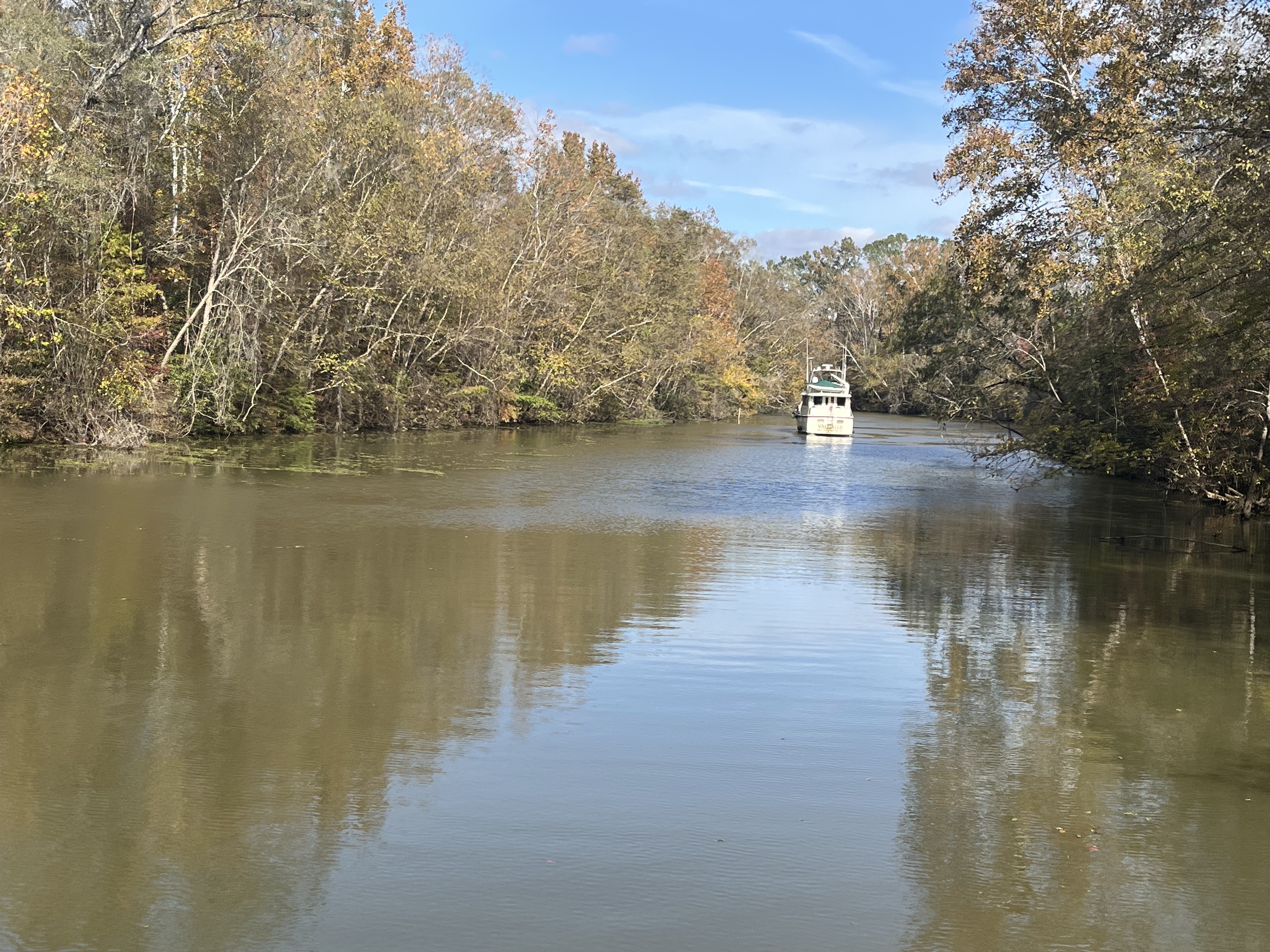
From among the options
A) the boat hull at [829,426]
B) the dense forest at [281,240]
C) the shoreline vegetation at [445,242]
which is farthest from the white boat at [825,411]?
the dense forest at [281,240]

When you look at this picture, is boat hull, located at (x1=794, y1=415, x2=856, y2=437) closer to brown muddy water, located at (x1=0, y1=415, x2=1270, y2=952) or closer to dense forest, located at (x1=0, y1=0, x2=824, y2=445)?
dense forest, located at (x1=0, y1=0, x2=824, y2=445)

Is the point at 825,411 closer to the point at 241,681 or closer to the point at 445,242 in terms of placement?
the point at 445,242

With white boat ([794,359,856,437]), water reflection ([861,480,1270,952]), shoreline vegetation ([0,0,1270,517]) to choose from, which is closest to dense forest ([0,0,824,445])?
shoreline vegetation ([0,0,1270,517])

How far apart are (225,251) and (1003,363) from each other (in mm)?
22209

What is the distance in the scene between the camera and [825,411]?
50469 millimetres

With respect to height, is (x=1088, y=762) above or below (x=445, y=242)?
below

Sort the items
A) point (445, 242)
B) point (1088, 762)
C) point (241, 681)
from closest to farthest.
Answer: point (1088, 762)
point (241, 681)
point (445, 242)

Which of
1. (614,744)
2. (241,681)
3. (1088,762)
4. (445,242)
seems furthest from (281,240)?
(1088,762)

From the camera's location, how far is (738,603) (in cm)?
1236

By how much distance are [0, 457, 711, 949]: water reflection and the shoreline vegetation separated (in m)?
8.69

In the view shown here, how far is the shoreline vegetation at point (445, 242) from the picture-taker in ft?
61.6

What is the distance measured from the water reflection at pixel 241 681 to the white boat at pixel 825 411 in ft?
111

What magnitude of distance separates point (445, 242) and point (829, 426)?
60.8ft

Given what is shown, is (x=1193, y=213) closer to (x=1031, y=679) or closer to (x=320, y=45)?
(x=1031, y=679)
